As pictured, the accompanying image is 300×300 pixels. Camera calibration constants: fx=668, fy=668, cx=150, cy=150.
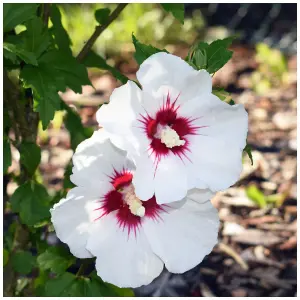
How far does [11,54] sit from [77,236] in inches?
21.8

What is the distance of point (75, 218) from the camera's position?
1.44 metres

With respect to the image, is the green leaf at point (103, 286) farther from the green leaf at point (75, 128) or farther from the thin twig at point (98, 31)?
the thin twig at point (98, 31)

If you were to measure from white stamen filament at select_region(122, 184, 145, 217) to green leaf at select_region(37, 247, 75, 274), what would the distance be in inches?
15.7

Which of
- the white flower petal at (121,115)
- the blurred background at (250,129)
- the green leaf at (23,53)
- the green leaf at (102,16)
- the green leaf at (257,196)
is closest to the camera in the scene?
the white flower petal at (121,115)

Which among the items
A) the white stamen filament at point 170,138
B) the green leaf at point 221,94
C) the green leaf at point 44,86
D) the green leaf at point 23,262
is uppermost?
the green leaf at point 44,86

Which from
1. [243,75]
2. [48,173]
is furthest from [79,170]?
[243,75]

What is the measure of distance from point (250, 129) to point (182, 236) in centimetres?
242

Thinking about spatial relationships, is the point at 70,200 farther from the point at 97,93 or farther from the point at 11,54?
the point at 97,93

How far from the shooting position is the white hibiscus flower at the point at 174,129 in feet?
4.27

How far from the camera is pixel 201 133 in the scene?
139cm

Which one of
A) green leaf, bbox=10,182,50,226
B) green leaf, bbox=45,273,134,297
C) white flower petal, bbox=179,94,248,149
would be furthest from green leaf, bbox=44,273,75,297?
white flower petal, bbox=179,94,248,149

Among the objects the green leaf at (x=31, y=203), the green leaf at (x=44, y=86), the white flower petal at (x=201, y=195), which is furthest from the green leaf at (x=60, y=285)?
the white flower petal at (x=201, y=195)

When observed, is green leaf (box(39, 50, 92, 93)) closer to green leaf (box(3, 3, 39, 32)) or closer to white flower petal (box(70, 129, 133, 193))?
green leaf (box(3, 3, 39, 32))

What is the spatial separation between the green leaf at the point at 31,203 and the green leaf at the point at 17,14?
1.52 ft
